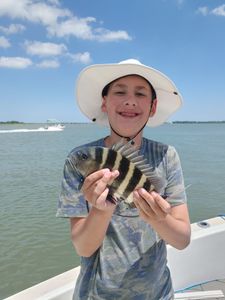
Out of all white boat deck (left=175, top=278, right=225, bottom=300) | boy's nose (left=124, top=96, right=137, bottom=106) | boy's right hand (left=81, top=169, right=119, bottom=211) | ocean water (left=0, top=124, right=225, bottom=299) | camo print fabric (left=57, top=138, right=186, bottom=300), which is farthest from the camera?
ocean water (left=0, top=124, right=225, bottom=299)

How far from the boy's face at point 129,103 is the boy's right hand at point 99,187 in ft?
1.57

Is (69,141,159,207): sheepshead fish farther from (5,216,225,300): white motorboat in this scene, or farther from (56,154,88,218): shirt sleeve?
(5,216,225,300): white motorboat

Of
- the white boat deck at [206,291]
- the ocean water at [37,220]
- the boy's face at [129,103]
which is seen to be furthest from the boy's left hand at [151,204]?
the ocean water at [37,220]

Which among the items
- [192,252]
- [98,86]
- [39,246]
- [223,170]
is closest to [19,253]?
[39,246]

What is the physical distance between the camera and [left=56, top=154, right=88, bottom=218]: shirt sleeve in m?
2.10

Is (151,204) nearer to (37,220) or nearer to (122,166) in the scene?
(122,166)

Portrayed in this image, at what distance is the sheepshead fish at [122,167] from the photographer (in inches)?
72.4

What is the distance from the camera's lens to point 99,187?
6.02 ft

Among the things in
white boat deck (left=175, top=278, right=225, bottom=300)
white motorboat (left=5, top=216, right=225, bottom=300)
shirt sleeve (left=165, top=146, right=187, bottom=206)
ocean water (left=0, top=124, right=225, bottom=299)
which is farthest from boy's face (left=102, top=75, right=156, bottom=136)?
ocean water (left=0, top=124, right=225, bottom=299)

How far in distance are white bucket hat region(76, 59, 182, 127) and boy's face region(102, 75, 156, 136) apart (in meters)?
0.06

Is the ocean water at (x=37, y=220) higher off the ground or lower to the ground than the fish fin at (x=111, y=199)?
lower

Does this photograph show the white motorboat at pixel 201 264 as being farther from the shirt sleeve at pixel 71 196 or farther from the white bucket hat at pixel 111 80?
the shirt sleeve at pixel 71 196

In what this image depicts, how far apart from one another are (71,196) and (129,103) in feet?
2.21

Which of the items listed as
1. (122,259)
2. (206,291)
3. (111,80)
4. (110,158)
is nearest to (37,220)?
(206,291)
